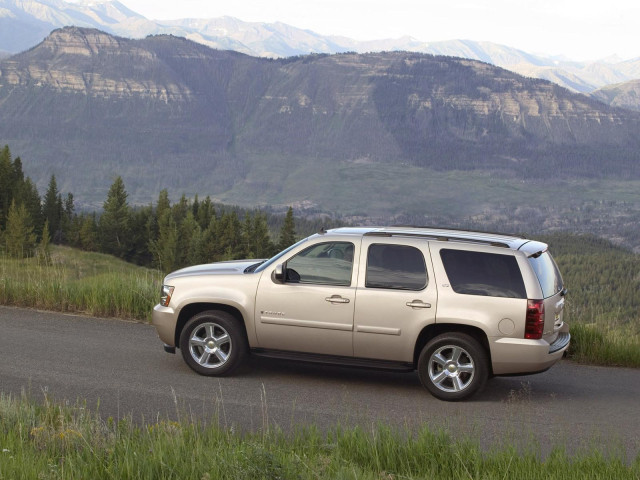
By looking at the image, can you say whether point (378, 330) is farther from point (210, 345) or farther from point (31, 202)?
point (31, 202)

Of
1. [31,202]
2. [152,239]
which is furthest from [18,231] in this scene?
[152,239]

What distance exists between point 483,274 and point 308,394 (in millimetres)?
2148

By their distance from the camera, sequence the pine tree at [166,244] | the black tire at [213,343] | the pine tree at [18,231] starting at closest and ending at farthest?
the black tire at [213,343] → the pine tree at [18,231] → the pine tree at [166,244]

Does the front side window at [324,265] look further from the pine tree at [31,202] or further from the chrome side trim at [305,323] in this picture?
the pine tree at [31,202]

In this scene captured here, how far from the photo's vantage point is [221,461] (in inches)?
213

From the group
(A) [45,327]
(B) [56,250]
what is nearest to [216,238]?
(B) [56,250]

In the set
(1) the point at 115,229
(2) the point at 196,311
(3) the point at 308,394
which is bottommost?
(1) the point at 115,229

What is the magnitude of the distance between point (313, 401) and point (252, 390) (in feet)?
2.35

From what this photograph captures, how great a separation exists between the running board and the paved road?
295mm

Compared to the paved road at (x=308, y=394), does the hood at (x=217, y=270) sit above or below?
above

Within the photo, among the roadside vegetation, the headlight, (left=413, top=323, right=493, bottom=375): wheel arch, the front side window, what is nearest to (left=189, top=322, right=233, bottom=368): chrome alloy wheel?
the headlight

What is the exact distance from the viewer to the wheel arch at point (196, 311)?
30.4ft

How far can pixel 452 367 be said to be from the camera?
8.55 metres

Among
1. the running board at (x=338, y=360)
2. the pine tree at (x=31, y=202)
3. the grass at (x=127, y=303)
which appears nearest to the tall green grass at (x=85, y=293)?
the grass at (x=127, y=303)
